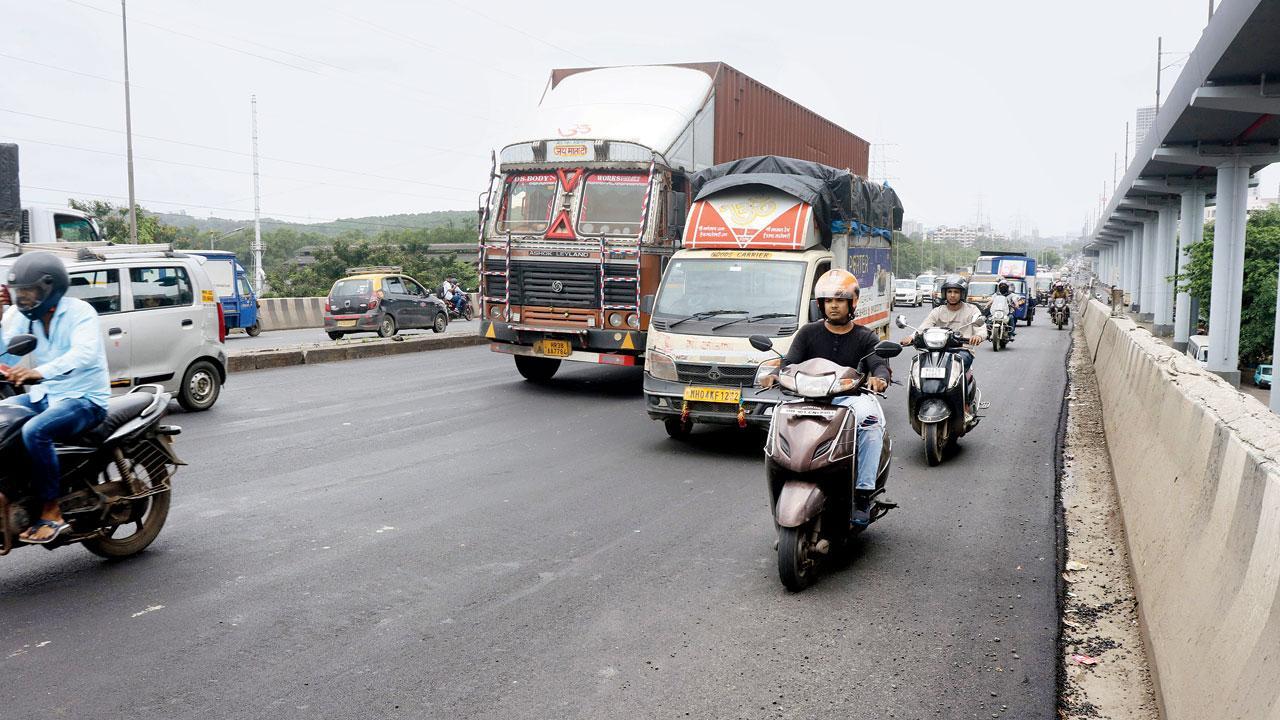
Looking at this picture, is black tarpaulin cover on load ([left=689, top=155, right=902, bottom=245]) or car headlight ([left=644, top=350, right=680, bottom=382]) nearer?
car headlight ([left=644, top=350, right=680, bottom=382])

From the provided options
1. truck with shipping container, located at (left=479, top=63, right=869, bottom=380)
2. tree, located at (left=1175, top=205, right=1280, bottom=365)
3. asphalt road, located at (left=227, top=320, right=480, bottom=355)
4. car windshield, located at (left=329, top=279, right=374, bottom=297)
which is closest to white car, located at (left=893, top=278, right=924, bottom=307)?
tree, located at (left=1175, top=205, right=1280, bottom=365)

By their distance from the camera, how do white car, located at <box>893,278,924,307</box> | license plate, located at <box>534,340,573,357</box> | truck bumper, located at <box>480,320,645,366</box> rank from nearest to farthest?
truck bumper, located at <box>480,320,645,366</box> < license plate, located at <box>534,340,573,357</box> < white car, located at <box>893,278,924,307</box>

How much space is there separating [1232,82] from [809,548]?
11895mm

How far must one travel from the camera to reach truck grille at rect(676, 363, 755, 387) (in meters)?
9.60

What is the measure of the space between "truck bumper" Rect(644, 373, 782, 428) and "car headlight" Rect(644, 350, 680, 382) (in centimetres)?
4

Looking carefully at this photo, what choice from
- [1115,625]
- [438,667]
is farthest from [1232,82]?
[438,667]

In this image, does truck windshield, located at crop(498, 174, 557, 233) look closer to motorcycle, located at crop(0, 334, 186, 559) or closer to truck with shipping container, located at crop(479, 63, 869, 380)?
truck with shipping container, located at crop(479, 63, 869, 380)

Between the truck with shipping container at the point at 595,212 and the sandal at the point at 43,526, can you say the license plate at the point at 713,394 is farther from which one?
the sandal at the point at 43,526

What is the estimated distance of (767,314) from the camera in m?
10.2

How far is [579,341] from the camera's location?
13.6 m

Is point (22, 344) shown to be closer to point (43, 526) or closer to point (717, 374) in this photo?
point (43, 526)

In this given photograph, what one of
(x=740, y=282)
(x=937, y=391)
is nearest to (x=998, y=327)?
(x=740, y=282)

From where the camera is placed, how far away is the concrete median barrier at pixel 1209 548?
286 cm

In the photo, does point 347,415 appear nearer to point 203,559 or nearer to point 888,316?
point 203,559
